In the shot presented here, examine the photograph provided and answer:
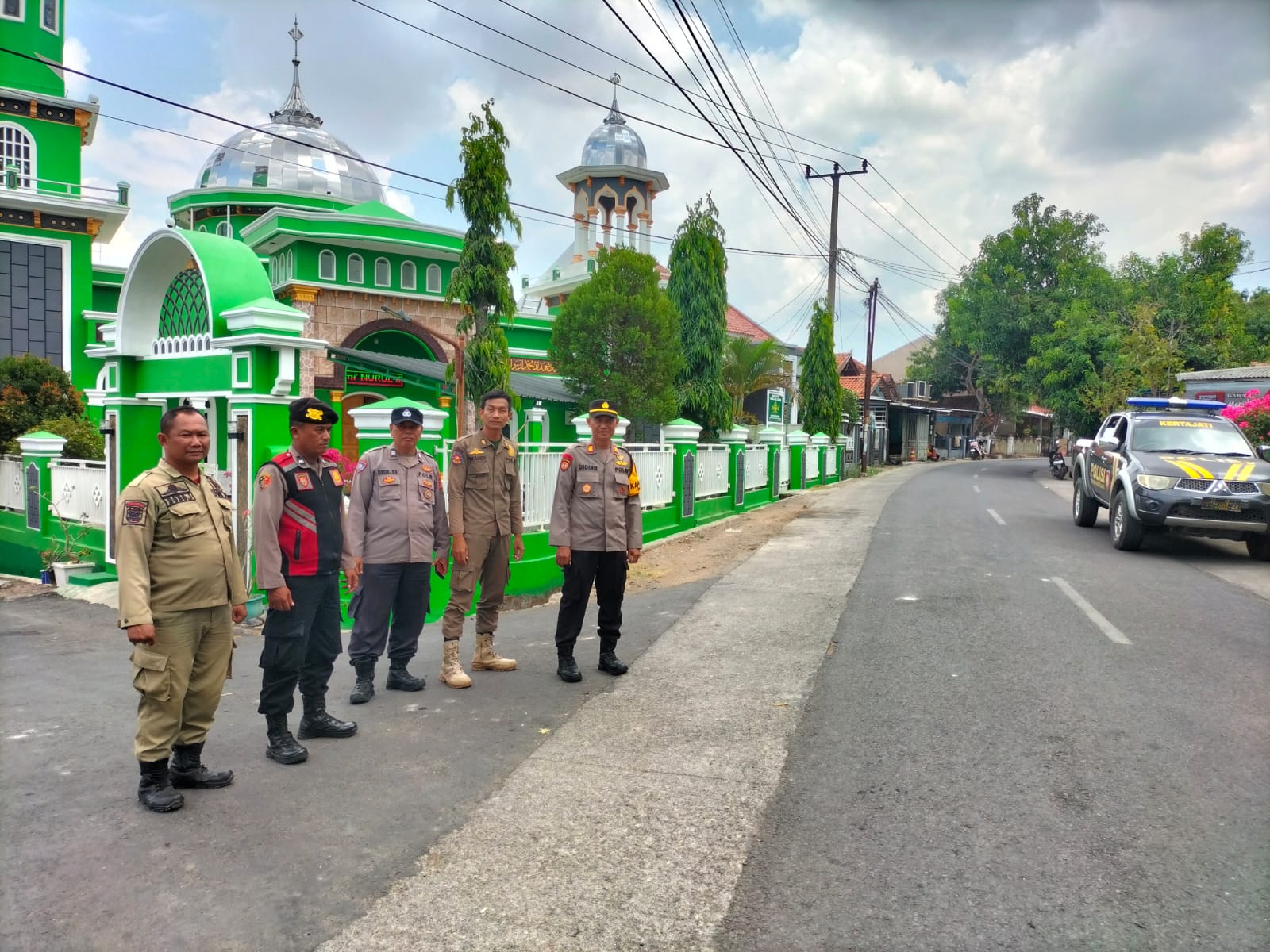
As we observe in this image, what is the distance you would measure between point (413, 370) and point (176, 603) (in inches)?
604

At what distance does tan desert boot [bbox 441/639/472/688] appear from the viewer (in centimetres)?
573

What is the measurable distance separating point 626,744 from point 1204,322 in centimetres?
3582

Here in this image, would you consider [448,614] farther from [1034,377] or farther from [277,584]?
[1034,377]

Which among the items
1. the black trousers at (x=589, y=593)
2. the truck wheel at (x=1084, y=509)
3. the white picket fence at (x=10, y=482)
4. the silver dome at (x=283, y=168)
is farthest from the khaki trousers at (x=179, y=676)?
the silver dome at (x=283, y=168)

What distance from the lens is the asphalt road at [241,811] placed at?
3000 millimetres

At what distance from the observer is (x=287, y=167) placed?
26016mm

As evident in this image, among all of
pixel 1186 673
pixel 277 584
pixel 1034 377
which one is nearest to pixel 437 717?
pixel 277 584

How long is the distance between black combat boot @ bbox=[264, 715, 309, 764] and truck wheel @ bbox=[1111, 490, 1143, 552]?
1016 cm

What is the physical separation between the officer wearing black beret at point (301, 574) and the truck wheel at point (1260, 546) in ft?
35.0

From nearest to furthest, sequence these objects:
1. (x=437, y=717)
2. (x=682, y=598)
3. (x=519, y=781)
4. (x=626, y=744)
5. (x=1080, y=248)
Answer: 1. (x=519, y=781)
2. (x=626, y=744)
3. (x=437, y=717)
4. (x=682, y=598)
5. (x=1080, y=248)

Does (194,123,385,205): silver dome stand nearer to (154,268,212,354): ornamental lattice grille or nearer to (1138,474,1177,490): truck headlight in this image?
(154,268,212,354): ornamental lattice grille

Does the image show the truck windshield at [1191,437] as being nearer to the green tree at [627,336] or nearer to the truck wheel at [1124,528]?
the truck wheel at [1124,528]

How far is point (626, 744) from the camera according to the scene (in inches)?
184

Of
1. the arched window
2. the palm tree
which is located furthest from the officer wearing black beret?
the arched window
